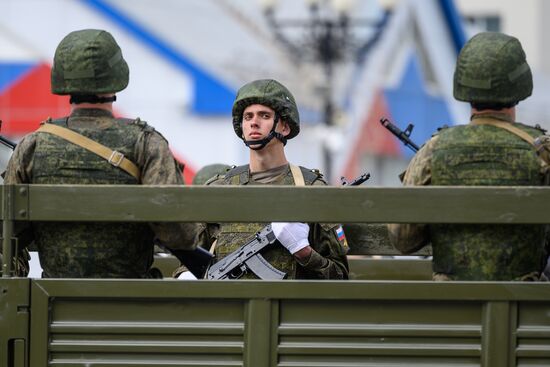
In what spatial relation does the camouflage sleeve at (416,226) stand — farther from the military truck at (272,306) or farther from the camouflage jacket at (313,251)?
the camouflage jacket at (313,251)

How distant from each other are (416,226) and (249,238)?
0.98 meters

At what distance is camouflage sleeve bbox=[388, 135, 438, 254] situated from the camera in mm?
5164

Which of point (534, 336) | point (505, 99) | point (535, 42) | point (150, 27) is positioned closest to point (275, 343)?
point (534, 336)

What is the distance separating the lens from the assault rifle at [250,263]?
19.0 ft

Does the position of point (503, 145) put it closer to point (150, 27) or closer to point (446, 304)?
point (446, 304)

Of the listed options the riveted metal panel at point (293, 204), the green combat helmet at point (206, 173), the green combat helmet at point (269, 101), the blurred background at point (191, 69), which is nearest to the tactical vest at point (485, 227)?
the riveted metal panel at point (293, 204)

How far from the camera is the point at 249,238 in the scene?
591cm

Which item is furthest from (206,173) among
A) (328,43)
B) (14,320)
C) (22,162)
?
(328,43)

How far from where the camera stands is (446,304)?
4.76m

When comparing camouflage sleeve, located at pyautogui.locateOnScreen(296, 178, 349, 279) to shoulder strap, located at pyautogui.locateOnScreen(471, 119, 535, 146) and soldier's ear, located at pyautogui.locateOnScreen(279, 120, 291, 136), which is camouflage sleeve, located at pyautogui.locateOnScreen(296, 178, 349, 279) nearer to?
soldier's ear, located at pyautogui.locateOnScreen(279, 120, 291, 136)

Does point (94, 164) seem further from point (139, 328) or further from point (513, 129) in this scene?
point (513, 129)

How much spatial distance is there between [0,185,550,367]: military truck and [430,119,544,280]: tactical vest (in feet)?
1.01

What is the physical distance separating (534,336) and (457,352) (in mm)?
269

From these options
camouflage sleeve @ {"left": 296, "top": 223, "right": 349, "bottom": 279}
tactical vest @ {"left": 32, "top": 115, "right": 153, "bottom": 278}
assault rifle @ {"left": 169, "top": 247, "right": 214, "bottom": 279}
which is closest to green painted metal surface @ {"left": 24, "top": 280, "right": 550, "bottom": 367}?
tactical vest @ {"left": 32, "top": 115, "right": 153, "bottom": 278}
